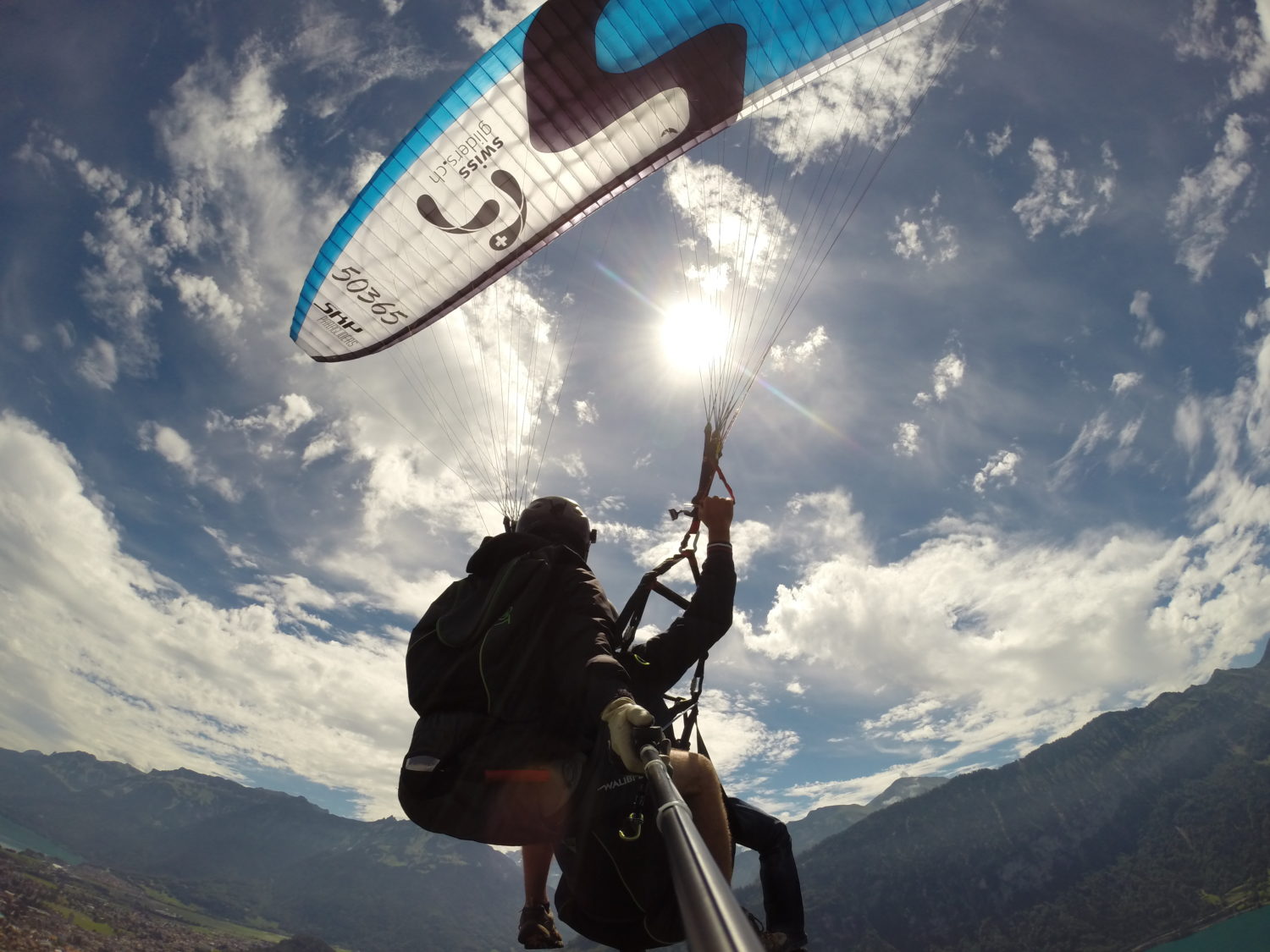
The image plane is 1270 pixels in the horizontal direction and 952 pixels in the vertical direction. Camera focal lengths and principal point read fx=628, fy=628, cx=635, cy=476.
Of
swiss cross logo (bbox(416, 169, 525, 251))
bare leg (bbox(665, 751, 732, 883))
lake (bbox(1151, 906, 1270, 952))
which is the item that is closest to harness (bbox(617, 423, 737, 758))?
bare leg (bbox(665, 751, 732, 883))

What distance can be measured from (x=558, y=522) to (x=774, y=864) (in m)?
2.67

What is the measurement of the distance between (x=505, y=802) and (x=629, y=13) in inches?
433

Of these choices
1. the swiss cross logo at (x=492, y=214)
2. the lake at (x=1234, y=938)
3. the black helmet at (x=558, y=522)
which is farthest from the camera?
the lake at (x=1234, y=938)

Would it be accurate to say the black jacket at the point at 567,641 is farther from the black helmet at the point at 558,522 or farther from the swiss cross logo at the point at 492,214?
the swiss cross logo at the point at 492,214

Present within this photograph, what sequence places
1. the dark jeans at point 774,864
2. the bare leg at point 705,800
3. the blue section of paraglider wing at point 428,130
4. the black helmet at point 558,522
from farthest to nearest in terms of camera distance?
the blue section of paraglider wing at point 428,130 → the black helmet at point 558,522 → the dark jeans at point 774,864 → the bare leg at point 705,800

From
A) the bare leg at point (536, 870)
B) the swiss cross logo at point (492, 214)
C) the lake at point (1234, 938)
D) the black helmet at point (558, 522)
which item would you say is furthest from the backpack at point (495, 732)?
the lake at point (1234, 938)

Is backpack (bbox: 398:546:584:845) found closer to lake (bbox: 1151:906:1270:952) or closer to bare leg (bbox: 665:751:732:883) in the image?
bare leg (bbox: 665:751:732:883)

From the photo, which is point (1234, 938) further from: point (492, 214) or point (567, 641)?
point (567, 641)

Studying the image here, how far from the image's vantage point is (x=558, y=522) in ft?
14.7

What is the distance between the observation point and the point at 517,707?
3.08 metres

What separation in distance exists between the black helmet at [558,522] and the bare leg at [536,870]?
83.5 inches

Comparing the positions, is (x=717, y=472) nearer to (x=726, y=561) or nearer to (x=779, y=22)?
(x=726, y=561)

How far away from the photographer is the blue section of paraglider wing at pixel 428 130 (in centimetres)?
1024

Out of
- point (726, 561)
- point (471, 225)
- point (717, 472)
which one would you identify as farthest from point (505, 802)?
point (471, 225)
